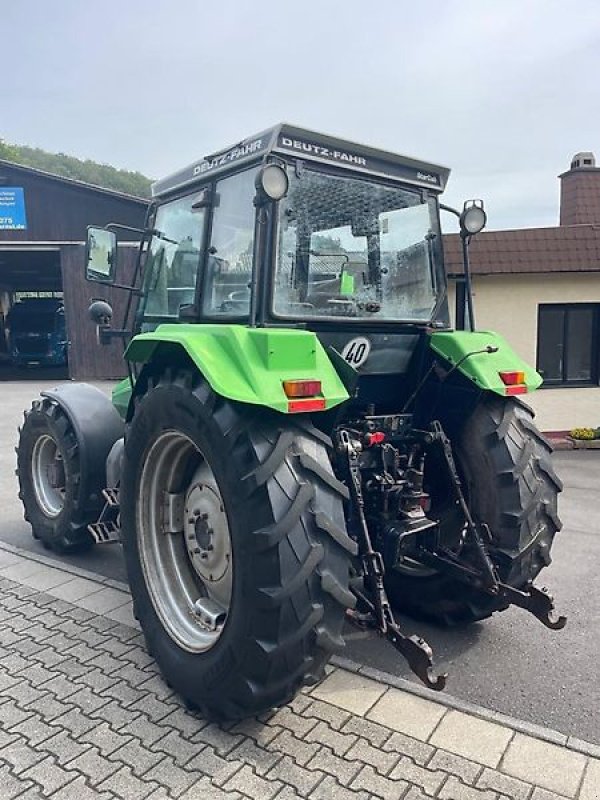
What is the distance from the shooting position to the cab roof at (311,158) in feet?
9.30

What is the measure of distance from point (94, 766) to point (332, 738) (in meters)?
0.93

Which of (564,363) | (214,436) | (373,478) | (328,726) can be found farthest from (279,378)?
(564,363)

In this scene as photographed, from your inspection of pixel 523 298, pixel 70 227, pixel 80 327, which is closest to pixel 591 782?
pixel 523 298

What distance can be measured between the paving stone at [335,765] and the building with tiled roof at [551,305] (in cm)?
771

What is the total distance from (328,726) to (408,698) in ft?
1.40

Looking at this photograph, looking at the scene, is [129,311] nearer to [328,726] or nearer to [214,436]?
[214,436]

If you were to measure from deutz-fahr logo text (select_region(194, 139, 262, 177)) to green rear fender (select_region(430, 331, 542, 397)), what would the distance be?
4.41ft

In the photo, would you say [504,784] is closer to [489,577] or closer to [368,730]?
[368,730]

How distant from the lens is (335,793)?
2.21 meters

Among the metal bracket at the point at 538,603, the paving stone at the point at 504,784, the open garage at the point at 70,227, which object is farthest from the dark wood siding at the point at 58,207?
the paving stone at the point at 504,784

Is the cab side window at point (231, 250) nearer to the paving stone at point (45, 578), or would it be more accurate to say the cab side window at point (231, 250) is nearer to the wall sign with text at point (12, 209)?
the paving stone at point (45, 578)

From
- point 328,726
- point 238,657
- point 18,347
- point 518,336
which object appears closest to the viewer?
point 238,657

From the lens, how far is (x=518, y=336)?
9.62 m

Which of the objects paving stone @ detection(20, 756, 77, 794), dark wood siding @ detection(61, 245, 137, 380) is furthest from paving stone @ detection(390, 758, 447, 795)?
dark wood siding @ detection(61, 245, 137, 380)
